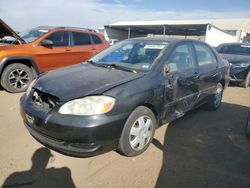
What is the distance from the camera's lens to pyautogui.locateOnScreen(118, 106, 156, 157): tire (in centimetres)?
317

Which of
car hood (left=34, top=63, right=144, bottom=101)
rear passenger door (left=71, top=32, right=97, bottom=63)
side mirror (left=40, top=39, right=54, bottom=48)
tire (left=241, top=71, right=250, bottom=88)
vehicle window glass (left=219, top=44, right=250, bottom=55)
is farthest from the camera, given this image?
vehicle window glass (left=219, top=44, right=250, bottom=55)

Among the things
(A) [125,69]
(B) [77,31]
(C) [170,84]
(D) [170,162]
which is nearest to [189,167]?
(D) [170,162]

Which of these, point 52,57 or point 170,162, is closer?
point 170,162

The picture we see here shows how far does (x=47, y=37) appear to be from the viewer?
684 centimetres

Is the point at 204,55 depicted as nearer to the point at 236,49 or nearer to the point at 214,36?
the point at 236,49

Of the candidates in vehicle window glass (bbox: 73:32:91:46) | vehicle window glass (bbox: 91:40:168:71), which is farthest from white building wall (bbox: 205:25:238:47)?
vehicle window glass (bbox: 91:40:168:71)

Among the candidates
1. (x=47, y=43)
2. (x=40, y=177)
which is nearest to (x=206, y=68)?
(x=40, y=177)

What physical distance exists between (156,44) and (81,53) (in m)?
3.83

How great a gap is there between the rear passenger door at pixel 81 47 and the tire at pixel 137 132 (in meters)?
4.49

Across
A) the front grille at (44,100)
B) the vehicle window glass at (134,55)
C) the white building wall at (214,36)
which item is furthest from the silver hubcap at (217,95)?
the white building wall at (214,36)

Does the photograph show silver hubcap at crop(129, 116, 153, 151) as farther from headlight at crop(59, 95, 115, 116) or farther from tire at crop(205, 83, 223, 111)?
tire at crop(205, 83, 223, 111)

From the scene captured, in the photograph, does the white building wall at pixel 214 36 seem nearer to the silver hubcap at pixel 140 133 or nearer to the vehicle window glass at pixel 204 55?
the vehicle window glass at pixel 204 55

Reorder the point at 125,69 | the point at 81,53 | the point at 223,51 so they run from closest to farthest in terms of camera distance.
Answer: the point at 125,69
the point at 81,53
the point at 223,51

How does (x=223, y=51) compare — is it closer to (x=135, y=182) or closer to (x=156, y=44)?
(x=156, y=44)
